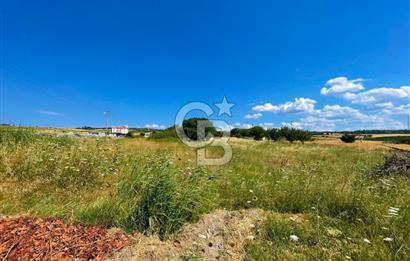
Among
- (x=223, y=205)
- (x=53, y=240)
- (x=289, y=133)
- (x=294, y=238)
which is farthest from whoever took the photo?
(x=289, y=133)

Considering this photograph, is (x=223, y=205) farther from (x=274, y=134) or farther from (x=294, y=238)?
(x=274, y=134)

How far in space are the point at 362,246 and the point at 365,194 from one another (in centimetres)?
166

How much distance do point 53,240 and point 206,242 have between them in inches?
55.9

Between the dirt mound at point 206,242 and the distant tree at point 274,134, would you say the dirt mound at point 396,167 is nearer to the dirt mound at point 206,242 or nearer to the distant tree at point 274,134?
the dirt mound at point 206,242

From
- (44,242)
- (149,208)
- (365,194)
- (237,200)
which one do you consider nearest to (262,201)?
(237,200)

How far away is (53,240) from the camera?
7.12 feet

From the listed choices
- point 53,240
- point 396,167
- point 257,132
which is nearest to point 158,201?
point 53,240

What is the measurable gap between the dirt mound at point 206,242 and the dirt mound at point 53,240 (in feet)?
0.60

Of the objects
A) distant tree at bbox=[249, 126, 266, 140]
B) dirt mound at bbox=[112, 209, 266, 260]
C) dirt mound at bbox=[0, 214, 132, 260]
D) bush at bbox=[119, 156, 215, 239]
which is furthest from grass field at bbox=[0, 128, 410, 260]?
distant tree at bbox=[249, 126, 266, 140]

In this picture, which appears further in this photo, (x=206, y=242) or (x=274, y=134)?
(x=274, y=134)

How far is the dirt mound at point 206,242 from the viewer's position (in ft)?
7.43

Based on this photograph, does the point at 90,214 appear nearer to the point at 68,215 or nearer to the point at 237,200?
the point at 68,215

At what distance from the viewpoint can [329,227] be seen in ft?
10.2

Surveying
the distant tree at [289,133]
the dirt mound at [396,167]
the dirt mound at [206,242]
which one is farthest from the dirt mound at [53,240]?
the distant tree at [289,133]
